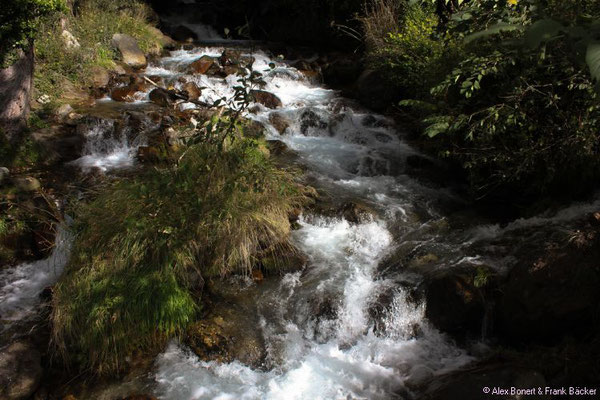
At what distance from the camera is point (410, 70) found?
7.98 meters

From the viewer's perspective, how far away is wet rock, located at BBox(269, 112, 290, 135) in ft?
28.1

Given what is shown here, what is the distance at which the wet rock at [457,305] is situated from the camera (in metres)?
3.92

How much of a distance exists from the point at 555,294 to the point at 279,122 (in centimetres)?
627

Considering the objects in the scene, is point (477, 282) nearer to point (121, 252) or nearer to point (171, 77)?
point (121, 252)

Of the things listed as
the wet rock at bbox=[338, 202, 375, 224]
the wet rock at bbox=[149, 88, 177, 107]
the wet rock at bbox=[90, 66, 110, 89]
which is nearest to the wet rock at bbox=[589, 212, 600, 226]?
the wet rock at bbox=[338, 202, 375, 224]

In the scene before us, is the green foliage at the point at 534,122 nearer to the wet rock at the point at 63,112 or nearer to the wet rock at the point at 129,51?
the wet rock at the point at 63,112

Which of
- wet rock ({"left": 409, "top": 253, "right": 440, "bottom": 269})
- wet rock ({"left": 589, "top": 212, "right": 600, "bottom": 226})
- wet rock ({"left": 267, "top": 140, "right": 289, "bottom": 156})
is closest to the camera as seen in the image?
wet rock ({"left": 589, "top": 212, "right": 600, "bottom": 226})

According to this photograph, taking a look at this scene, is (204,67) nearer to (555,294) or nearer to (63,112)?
(63,112)

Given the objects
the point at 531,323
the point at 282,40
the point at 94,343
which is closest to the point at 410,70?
the point at 531,323

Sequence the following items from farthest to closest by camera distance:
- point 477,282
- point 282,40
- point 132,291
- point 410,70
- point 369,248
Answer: point 282,40
point 410,70
point 369,248
point 477,282
point 132,291

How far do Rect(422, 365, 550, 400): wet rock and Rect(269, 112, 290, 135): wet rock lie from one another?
6.11 m

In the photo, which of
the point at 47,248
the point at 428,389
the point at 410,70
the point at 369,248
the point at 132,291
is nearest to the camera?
the point at 428,389

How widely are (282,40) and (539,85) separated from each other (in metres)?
11.9

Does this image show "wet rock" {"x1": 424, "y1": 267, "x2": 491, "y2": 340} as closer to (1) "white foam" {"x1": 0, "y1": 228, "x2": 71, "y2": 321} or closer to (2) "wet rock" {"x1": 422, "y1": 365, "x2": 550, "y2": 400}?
(2) "wet rock" {"x1": 422, "y1": 365, "x2": 550, "y2": 400}
